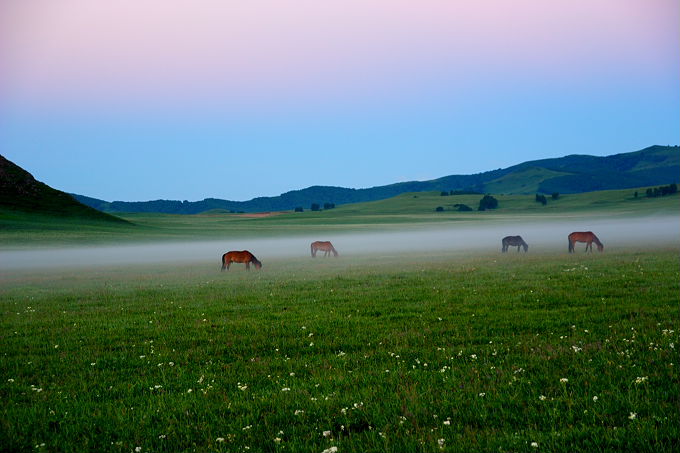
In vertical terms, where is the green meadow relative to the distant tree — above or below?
below

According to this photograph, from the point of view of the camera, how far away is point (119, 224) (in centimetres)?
12338

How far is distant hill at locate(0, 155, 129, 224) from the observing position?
125562 millimetres

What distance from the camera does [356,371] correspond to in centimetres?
→ 935

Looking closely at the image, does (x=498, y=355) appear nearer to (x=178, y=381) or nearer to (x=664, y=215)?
(x=178, y=381)

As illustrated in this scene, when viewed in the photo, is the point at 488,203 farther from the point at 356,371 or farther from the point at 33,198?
the point at 356,371

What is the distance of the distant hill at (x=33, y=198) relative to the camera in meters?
126

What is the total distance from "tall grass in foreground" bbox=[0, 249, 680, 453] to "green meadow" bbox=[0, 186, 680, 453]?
38mm

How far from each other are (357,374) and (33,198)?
148 metres

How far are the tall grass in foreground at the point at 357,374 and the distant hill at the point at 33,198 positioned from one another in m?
123

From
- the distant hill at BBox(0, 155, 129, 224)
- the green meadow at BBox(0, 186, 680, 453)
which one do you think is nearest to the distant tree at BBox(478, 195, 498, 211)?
the distant hill at BBox(0, 155, 129, 224)

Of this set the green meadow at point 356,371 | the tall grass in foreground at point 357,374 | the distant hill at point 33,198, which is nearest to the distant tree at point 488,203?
the distant hill at point 33,198

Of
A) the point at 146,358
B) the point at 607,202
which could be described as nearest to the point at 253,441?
the point at 146,358

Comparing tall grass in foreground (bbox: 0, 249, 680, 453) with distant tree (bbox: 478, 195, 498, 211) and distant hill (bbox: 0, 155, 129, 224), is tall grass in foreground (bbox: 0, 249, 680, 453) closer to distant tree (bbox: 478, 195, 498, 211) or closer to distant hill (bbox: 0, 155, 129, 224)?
distant hill (bbox: 0, 155, 129, 224)

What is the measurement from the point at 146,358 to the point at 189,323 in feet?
12.3
